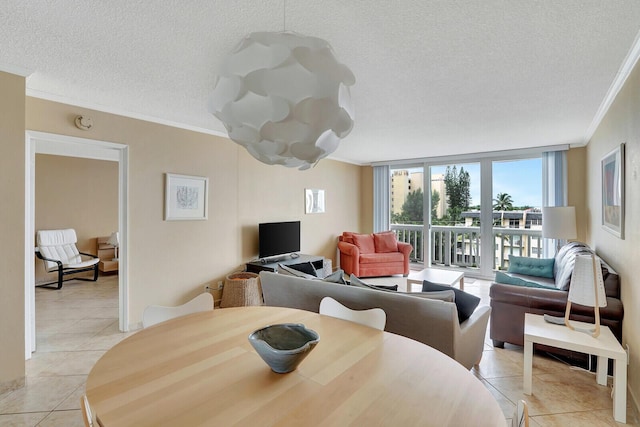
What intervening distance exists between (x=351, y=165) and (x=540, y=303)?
15.7ft

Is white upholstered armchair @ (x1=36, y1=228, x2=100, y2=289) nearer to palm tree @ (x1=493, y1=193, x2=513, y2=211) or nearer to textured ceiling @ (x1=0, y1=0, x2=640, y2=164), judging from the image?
textured ceiling @ (x1=0, y1=0, x2=640, y2=164)

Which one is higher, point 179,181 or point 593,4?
point 593,4

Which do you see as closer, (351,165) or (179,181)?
(179,181)

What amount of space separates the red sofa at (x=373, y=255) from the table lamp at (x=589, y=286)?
11.6ft

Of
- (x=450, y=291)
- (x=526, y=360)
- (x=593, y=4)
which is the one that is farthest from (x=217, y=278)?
(x=593, y=4)

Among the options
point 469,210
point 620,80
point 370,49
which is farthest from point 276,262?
point 620,80

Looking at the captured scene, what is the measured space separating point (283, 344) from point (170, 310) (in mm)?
964

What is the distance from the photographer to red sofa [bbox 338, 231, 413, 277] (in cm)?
571

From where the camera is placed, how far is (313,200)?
19.1ft

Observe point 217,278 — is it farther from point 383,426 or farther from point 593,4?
point 593,4

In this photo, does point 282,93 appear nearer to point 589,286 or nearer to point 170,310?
point 170,310

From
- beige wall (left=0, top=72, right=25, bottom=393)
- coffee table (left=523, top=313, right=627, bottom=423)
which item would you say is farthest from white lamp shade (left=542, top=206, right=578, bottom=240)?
beige wall (left=0, top=72, right=25, bottom=393)

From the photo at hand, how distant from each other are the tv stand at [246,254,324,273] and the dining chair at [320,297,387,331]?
226 cm

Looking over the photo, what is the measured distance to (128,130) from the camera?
3.31m
